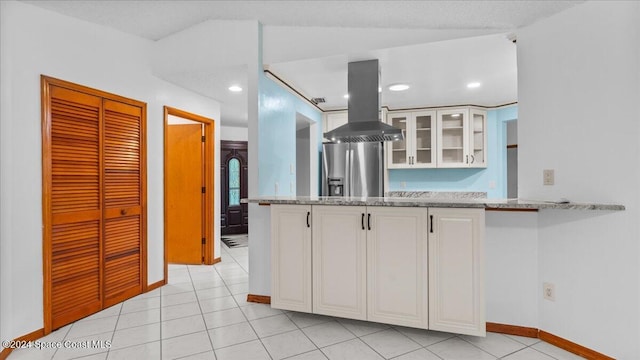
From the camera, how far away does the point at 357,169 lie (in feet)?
14.6

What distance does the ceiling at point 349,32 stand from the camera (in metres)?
2.33

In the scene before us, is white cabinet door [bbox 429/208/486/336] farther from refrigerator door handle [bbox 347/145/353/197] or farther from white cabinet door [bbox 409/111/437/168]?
white cabinet door [bbox 409/111/437/168]

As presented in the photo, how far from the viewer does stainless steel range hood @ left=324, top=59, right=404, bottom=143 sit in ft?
9.92

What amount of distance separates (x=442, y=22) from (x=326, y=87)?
1.59 m

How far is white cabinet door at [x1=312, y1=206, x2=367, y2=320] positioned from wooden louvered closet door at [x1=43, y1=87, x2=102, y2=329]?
1848 mm

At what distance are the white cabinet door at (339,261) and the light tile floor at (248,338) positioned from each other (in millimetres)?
187

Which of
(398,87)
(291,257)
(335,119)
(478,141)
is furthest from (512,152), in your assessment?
(291,257)

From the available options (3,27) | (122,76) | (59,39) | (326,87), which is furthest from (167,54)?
(326,87)

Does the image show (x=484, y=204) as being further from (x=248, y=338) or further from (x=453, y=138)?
(x=453, y=138)

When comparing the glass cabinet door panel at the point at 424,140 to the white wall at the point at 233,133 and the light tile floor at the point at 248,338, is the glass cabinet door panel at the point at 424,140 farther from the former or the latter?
the white wall at the point at 233,133

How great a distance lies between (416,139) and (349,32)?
100 inches

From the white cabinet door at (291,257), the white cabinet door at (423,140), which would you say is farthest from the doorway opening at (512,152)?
the white cabinet door at (291,257)

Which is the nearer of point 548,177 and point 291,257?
point 548,177

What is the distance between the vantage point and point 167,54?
3152 millimetres
